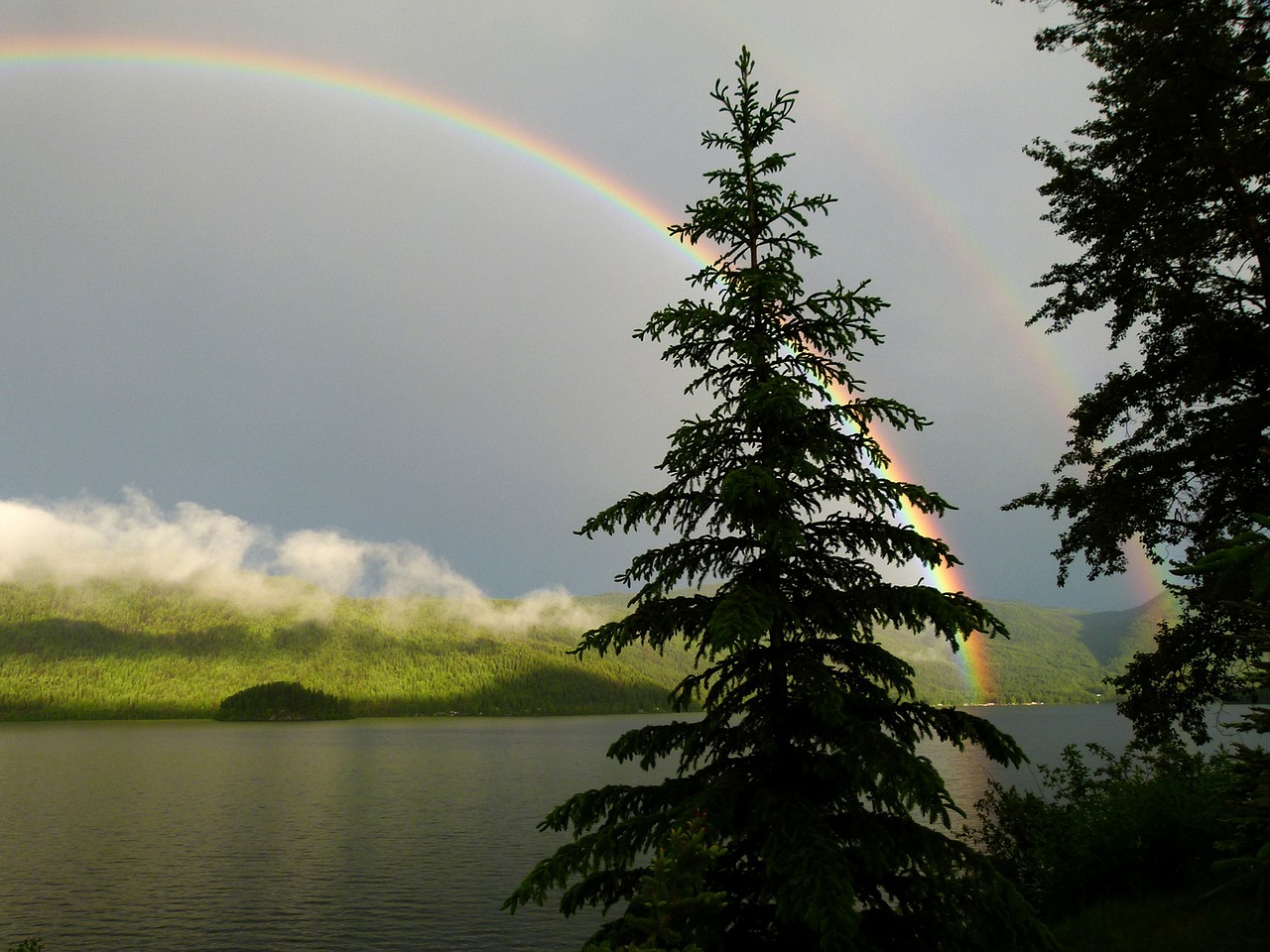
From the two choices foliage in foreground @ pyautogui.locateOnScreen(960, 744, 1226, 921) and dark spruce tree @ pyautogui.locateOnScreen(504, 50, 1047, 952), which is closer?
dark spruce tree @ pyautogui.locateOnScreen(504, 50, 1047, 952)

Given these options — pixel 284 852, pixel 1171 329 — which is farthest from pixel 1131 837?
pixel 284 852

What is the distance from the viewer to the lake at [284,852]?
37.4 m

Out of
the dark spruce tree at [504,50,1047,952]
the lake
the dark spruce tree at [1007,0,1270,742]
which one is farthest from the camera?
the lake

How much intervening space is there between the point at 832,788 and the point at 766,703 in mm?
1330

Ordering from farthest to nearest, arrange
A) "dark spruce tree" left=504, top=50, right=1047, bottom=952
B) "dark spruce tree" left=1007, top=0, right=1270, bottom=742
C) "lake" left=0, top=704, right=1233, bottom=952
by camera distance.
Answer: "lake" left=0, top=704, right=1233, bottom=952
"dark spruce tree" left=1007, top=0, right=1270, bottom=742
"dark spruce tree" left=504, top=50, right=1047, bottom=952

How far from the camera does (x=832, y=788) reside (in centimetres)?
991

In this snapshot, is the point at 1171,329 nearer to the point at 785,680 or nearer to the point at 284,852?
the point at 785,680

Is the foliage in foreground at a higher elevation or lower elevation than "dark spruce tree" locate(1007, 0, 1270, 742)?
lower

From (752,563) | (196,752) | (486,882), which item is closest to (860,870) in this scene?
(752,563)

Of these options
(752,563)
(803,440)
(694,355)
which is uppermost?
(694,355)

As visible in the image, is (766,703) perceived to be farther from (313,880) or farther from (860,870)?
(313,880)

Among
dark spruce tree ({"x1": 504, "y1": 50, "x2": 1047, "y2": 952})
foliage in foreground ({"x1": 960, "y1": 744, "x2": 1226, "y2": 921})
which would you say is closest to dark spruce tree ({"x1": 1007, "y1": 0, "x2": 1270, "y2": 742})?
foliage in foreground ({"x1": 960, "y1": 744, "x2": 1226, "y2": 921})

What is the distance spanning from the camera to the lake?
37406mm

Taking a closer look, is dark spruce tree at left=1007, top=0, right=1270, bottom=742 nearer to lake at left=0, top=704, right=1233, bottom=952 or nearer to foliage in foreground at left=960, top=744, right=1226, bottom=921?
foliage in foreground at left=960, top=744, right=1226, bottom=921
